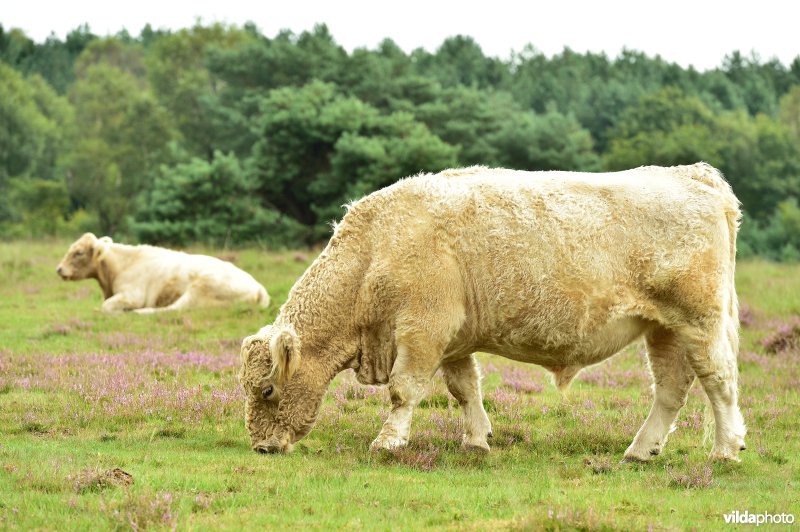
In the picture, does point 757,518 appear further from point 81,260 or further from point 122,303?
point 81,260

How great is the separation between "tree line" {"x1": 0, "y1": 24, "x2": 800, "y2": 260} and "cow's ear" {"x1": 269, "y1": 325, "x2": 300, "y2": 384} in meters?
29.0

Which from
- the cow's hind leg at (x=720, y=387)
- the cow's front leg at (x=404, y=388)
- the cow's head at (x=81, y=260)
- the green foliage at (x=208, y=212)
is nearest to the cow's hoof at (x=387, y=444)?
the cow's front leg at (x=404, y=388)

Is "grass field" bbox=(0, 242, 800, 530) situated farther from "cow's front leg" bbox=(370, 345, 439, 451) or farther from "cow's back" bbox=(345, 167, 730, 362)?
"cow's back" bbox=(345, 167, 730, 362)

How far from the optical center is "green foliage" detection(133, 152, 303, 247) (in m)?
40.4

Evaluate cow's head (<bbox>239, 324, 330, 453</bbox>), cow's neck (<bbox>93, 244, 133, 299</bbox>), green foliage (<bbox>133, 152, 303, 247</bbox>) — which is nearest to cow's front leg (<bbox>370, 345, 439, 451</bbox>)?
cow's head (<bbox>239, 324, 330, 453</bbox>)

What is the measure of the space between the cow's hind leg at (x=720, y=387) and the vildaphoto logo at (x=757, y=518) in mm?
1978

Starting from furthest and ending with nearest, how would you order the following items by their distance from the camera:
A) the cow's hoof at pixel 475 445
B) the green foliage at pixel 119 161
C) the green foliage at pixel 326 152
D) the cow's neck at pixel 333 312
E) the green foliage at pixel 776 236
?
the green foliage at pixel 119 161, the green foliage at pixel 776 236, the green foliage at pixel 326 152, the cow's hoof at pixel 475 445, the cow's neck at pixel 333 312

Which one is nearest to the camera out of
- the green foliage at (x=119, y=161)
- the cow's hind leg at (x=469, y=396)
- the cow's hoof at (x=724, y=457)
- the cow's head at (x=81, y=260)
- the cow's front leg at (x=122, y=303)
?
the cow's hoof at (x=724, y=457)

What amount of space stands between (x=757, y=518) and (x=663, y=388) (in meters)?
2.71

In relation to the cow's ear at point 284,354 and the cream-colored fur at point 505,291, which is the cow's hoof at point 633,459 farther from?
the cow's ear at point 284,354

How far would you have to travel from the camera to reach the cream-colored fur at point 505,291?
890 centimetres

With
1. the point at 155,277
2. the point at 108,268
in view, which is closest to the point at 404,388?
the point at 155,277

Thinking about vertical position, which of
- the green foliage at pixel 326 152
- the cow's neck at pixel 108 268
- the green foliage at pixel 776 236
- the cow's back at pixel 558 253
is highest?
the green foliage at pixel 326 152

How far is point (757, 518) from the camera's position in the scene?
22.8 feet
